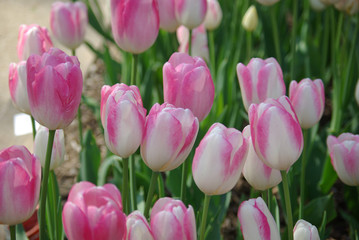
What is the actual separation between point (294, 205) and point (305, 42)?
2.83ft

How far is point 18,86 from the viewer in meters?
0.95

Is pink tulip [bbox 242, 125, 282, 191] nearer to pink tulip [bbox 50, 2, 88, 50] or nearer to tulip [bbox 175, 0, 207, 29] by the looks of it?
tulip [bbox 175, 0, 207, 29]

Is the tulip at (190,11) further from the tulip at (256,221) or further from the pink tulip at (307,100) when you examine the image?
the tulip at (256,221)

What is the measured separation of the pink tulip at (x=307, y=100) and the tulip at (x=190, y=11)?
315mm

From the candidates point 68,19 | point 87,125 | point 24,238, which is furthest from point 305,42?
point 24,238

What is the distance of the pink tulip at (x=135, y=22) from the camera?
96 centimetres

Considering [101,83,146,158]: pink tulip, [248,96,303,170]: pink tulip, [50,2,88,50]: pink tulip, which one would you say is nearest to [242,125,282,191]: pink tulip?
[248,96,303,170]: pink tulip

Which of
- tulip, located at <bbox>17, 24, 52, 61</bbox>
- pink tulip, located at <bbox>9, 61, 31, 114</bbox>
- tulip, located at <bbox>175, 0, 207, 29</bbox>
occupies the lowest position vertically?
pink tulip, located at <bbox>9, 61, 31, 114</bbox>

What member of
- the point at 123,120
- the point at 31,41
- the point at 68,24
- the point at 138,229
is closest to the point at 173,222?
the point at 138,229

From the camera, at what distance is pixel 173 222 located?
65 centimetres

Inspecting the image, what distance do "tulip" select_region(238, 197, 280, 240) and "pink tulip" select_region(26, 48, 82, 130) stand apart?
0.85 ft

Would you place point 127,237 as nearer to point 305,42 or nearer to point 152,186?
point 152,186

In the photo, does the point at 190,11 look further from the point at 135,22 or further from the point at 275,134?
the point at 275,134

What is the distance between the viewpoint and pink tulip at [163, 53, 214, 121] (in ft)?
2.70
